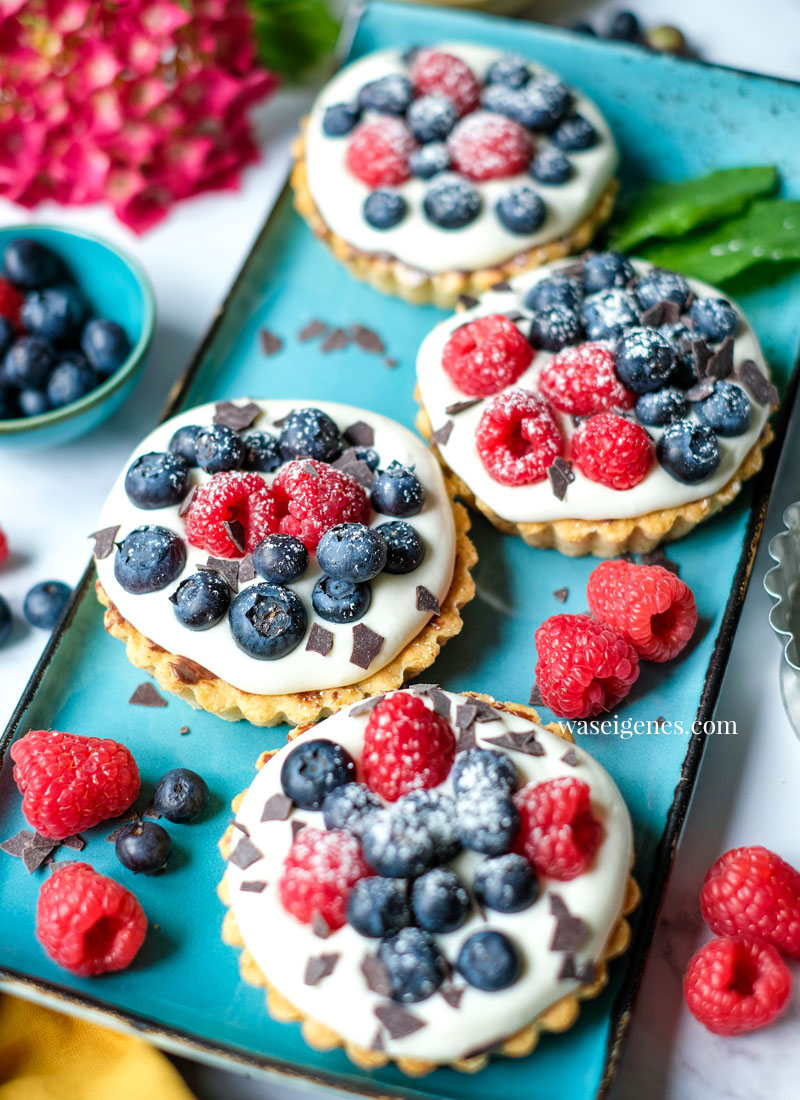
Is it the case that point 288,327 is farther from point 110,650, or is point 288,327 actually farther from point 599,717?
point 599,717

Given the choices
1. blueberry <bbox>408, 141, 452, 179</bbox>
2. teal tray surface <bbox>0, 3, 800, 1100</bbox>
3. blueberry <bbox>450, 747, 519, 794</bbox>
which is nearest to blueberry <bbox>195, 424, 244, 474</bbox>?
teal tray surface <bbox>0, 3, 800, 1100</bbox>

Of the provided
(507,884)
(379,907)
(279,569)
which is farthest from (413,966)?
(279,569)

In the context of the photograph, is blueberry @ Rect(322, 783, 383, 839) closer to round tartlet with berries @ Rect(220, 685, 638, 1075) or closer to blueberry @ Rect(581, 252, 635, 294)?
round tartlet with berries @ Rect(220, 685, 638, 1075)

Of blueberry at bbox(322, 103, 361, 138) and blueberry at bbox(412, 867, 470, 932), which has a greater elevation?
blueberry at bbox(322, 103, 361, 138)

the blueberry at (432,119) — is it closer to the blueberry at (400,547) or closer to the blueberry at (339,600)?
the blueberry at (400,547)

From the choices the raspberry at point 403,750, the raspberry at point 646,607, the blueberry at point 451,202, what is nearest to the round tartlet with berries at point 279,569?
the raspberry at point 403,750

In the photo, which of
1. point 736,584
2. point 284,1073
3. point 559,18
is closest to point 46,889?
point 284,1073
